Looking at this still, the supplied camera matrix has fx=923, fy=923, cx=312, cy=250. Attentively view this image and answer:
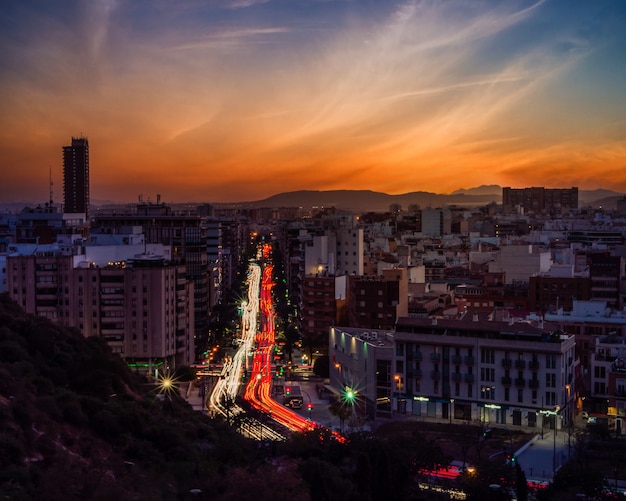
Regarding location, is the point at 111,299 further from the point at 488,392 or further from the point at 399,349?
the point at 488,392

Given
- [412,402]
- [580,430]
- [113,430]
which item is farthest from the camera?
[412,402]

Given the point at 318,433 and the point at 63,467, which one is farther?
the point at 318,433

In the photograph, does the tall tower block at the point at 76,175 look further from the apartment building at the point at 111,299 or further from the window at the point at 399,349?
the window at the point at 399,349

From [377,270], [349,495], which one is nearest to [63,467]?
[349,495]

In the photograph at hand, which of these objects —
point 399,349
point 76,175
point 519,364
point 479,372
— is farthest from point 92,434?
point 76,175

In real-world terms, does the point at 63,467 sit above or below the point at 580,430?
above

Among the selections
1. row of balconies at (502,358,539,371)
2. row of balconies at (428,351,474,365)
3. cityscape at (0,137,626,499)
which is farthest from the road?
row of balconies at (428,351,474,365)

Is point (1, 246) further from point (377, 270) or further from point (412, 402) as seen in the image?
point (412, 402)

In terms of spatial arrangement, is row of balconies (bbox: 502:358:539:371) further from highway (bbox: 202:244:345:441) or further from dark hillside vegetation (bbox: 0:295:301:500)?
dark hillside vegetation (bbox: 0:295:301:500)

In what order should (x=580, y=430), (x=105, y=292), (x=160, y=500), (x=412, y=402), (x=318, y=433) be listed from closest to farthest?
1. (x=160, y=500)
2. (x=318, y=433)
3. (x=580, y=430)
4. (x=412, y=402)
5. (x=105, y=292)
